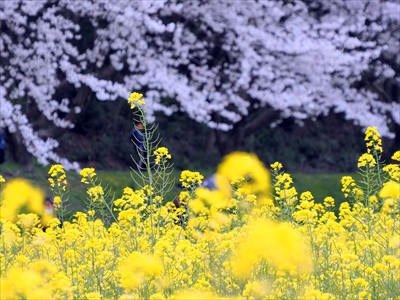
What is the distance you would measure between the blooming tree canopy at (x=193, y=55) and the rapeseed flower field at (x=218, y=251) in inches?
284

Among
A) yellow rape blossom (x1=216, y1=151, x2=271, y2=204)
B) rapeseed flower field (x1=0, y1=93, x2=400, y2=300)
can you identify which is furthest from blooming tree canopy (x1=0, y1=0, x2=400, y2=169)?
yellow rape blossom (x1=216, y1=151, x2=271, y2=204)

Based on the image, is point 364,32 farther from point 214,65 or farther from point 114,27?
point 114,27

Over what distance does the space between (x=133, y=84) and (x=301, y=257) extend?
10749mm

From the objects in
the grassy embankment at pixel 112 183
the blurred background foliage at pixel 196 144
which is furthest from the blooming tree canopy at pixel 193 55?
the blurred background foliage at pixel 196 144

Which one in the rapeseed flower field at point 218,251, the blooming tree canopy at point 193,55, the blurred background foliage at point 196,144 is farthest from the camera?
the blurred background foliage at point 196,144

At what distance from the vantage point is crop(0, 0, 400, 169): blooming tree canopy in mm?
13180

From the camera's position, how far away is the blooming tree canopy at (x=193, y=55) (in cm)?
1318

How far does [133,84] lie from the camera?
1368cm

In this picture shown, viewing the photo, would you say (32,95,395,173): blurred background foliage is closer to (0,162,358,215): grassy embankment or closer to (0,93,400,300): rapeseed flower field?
(0,162,358,215): grassy embankment

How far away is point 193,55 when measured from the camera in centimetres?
1595

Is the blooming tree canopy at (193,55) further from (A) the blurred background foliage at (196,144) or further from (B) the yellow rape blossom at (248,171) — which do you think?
(B) the yellow rape blossom at (248,171)

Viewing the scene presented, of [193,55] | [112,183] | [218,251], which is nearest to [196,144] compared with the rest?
[193,55]

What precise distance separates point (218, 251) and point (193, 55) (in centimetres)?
1157

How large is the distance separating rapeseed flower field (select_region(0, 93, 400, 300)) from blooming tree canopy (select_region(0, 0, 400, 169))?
23.7ft
